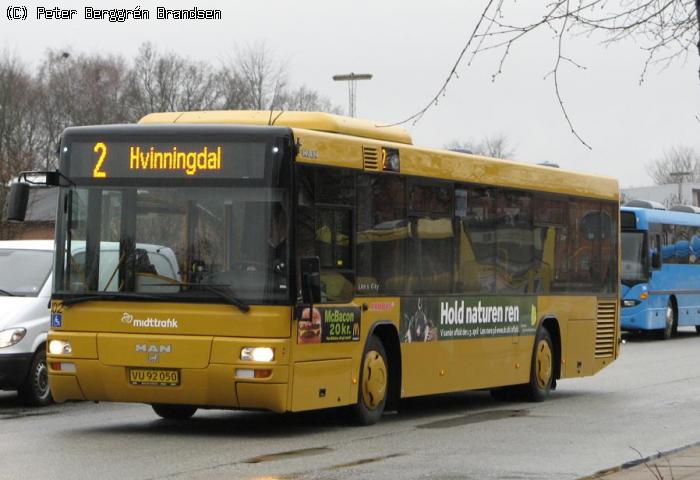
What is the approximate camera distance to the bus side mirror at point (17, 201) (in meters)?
13.7

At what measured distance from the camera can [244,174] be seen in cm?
1356

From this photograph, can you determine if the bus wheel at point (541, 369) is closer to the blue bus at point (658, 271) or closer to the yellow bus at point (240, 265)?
the yellow bus at point (240, 265)

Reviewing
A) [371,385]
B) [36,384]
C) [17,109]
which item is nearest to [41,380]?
[36,384]

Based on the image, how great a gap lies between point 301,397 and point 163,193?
2206 mm

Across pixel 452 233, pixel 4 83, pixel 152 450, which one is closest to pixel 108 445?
pixel 152 450

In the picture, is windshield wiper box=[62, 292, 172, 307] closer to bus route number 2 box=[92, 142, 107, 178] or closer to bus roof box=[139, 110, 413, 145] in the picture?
bus route number 2 box=[92, 142, 107, 178]

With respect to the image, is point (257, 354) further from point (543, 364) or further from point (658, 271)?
point (658, 271)

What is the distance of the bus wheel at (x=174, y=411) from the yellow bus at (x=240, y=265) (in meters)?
0.03

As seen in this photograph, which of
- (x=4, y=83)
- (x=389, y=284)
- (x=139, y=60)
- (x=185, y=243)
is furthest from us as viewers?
(x=139, y=60)

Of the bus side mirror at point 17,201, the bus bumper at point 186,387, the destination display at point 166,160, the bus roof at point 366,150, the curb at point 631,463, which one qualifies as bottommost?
the curb at point 631,463

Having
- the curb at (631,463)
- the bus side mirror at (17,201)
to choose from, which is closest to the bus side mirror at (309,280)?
the bus side mirror at (17,201)

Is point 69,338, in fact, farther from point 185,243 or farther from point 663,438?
point 663,438

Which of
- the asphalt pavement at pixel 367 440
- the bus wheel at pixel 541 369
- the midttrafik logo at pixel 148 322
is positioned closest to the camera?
the asphalt pavement at pixel 367 440

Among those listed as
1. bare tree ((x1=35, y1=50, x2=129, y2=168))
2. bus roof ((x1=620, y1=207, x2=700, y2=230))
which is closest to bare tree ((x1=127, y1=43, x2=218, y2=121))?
bare tree ((x1=35, y1=50, x2=129, y2=168))
